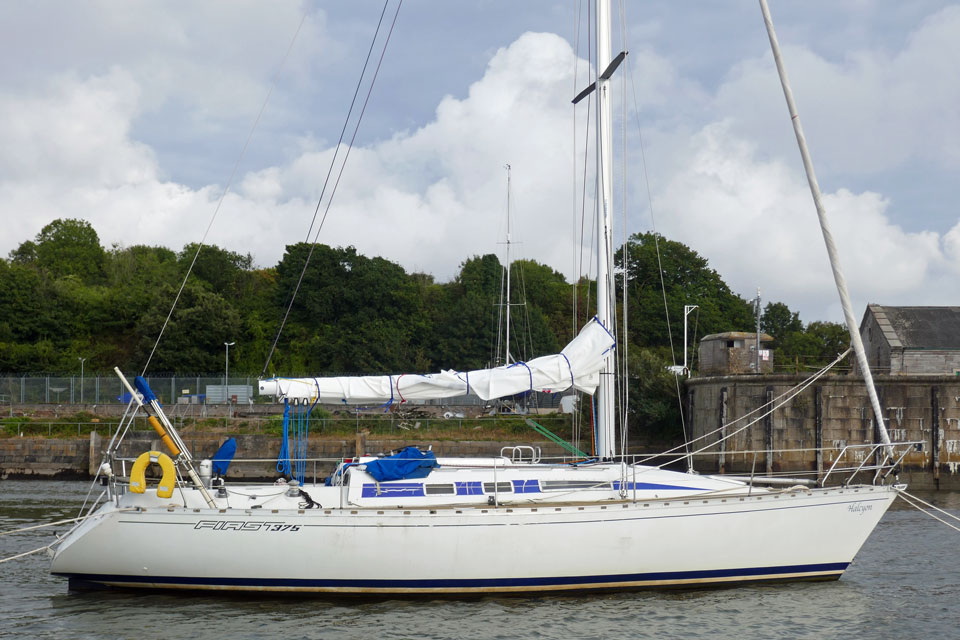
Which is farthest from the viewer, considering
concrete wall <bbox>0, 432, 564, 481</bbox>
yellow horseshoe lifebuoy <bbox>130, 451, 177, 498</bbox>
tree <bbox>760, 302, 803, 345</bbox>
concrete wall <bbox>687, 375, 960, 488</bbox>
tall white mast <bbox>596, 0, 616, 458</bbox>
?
tree <bbox>760, 302, 803, 345</bbox>

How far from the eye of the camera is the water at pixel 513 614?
41.5ft

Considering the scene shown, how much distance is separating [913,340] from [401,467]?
109 feet

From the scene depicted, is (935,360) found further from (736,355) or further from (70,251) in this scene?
(70,251)

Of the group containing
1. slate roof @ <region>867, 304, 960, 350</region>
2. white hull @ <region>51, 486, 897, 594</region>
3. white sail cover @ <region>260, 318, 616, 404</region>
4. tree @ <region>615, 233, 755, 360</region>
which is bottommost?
white hull @ <region>51, 486, 897, 594</region>

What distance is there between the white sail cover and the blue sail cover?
107cm

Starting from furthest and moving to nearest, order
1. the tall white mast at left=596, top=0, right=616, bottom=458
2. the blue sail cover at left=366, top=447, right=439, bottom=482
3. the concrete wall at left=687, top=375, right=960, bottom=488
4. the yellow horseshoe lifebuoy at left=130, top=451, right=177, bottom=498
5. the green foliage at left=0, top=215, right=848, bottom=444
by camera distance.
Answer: the green foliage at left=0, top=215, right=848, bottom=444, the concrete wall at left=687, top=375, right=960, bottom=488, the tall white mast at left=596, top=0, right=616, bottom=458, the blue sail cover at left=366, top=447, right=439, bottom=482, the yellow horseshoe lifebuoy at left=130, top=451, right=177, bottom=498

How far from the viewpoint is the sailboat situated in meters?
13.6

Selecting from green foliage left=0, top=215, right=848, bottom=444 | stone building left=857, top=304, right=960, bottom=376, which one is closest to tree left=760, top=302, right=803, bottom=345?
green foliage left=0, top=215, right=848, bottom=444

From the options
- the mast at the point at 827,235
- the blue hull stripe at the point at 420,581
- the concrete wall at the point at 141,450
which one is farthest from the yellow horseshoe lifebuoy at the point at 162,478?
the concrete wall at the point at 141,450

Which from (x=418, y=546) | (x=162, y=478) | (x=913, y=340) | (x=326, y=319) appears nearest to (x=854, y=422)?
(x=913, y=340)

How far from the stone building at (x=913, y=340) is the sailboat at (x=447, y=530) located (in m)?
27.9

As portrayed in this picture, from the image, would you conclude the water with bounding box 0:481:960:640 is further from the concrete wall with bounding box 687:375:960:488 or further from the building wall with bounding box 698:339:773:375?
the building wall with bounding box 698:339:773:375

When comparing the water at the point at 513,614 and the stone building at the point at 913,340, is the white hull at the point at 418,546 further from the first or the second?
the stone building at the point at 913,340

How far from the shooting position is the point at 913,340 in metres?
40.4
